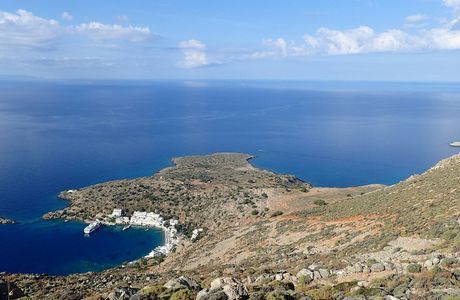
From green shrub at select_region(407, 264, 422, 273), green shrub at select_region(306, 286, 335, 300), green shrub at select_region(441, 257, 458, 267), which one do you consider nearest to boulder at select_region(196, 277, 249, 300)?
green shrub at select_region(306, 286, 335, 300)

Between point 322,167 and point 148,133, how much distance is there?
8449 centimetres

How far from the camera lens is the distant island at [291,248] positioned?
16469 mm

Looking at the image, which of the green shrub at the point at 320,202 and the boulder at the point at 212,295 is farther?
the green shrub at the point at 320,202

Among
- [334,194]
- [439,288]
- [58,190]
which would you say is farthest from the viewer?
[58,190]

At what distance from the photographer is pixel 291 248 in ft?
106

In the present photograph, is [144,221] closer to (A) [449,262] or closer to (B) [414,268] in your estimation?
(B) [414,268]

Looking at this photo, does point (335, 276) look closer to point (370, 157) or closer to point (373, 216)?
point (373, 216)

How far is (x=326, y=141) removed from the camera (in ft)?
553

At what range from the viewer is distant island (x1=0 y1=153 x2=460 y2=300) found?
1647cm

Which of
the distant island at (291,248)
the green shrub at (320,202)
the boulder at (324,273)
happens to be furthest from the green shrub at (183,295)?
the green shrub at (320,202)

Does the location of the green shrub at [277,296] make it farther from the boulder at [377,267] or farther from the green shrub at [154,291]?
the boulder at [377,267]

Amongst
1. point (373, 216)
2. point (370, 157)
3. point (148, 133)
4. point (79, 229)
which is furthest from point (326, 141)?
point (373, 216)

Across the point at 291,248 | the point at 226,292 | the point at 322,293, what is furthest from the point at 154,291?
the point at 291,248

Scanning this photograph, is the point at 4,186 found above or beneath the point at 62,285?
beneath
